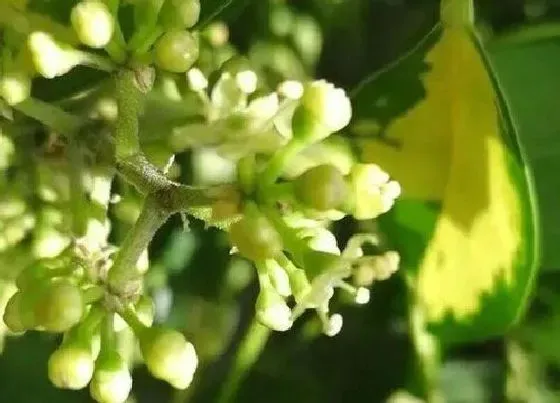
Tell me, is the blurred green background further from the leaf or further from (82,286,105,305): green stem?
(82,286,105,305): green stem

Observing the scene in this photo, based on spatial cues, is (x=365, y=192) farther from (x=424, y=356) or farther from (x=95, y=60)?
(x=424, y=356)

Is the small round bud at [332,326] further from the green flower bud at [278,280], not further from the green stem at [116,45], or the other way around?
the green stem at [116,45]

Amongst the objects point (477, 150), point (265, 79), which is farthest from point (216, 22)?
point (477, 150)

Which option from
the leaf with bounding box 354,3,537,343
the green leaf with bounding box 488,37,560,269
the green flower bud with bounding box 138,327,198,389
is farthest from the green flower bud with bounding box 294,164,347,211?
the green leaf with bounding box 488,37,560,269

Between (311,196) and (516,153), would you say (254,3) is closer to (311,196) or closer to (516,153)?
(516,153)

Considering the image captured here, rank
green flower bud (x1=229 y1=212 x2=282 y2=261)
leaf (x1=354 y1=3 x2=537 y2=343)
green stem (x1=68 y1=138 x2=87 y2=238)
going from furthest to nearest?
leaf (x1=354 y1=3 x2=537 y2=343)
green stem (x1=68 y1=138 x2=87 y2=238)
green flower bud (x1=229 y1=212 x2=282 y2=261)

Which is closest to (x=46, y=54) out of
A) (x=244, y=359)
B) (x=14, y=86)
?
(x=14, y=86)
